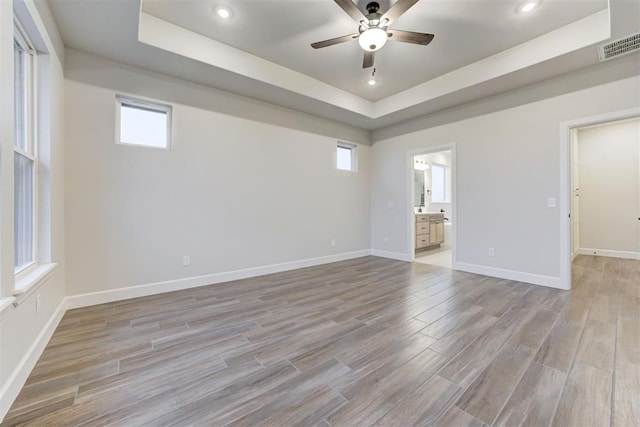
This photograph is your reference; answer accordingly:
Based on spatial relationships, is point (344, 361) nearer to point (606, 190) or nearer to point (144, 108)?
point (144, 108)

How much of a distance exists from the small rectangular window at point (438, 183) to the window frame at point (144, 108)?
→ 22.6ft

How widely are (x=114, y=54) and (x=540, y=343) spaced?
4.96 m

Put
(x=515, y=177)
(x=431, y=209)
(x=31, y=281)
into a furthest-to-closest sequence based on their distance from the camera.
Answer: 1. (x=431, y=209)
2. (x=515, y=177)
3. (x=31, y=281)

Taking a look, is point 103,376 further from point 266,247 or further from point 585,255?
point 585,255

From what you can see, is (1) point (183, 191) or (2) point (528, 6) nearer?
(2) point (528, 6)

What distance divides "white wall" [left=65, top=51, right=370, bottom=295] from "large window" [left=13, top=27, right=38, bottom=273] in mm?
658

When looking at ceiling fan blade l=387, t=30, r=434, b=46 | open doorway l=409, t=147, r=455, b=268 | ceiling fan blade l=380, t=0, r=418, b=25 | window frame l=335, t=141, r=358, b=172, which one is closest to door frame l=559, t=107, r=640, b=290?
open doorway l=409, t=147, r=455, b=268

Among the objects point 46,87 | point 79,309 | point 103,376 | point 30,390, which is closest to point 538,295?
point 103,376

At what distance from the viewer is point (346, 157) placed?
5637mm

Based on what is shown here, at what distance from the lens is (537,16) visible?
2.72 meters

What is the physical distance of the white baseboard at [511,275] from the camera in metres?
3.49

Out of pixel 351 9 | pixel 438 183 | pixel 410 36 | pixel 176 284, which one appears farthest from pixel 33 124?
pixel 438 183

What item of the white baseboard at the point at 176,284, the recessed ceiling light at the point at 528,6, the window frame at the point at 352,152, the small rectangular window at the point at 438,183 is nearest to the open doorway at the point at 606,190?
the small rectangular window at the point at 438,183

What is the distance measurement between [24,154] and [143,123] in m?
1.50
